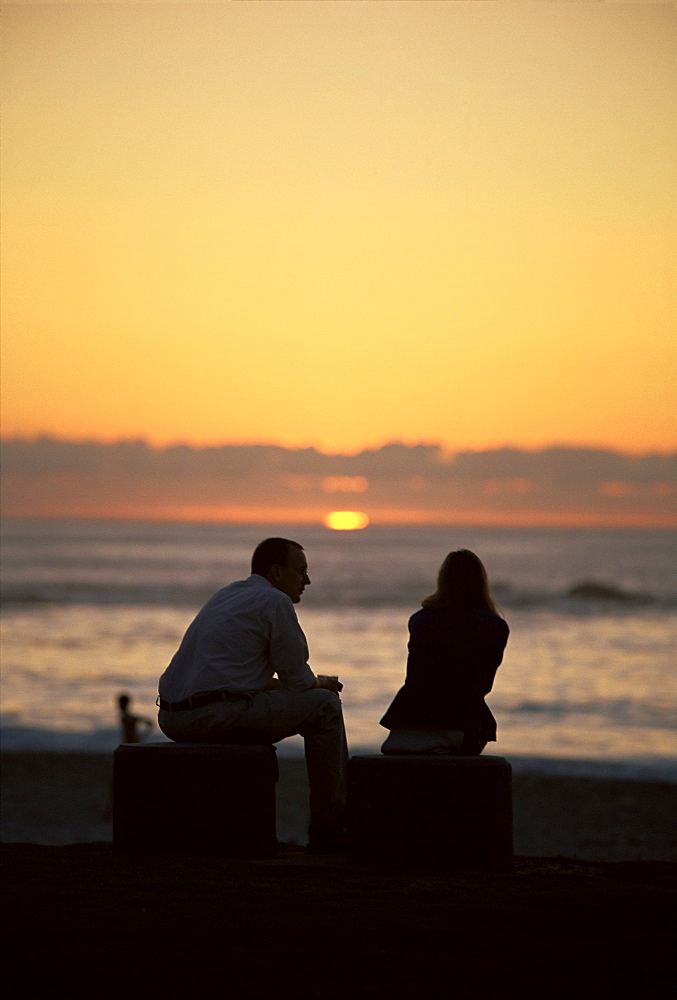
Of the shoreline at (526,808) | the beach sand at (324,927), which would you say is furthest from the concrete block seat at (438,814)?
the shoreline at (526,808)

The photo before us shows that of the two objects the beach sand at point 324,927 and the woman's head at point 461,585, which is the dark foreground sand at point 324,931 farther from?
the woman's head at point 461,585

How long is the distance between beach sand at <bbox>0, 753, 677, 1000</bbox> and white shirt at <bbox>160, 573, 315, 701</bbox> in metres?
0.81

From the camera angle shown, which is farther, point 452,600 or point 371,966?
point 452,600

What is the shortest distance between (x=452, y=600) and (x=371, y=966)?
2441mm

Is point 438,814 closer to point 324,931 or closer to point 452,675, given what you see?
point 452,675

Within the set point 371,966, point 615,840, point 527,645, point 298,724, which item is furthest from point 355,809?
point 527,645

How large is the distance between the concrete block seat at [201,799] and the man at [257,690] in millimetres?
148

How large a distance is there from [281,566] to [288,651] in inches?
18.3

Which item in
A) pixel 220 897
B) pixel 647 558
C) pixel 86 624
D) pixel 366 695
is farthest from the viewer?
pixel 647 558

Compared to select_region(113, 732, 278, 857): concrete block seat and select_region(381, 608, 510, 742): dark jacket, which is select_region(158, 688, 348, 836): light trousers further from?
select_region(381, 608, 510, 742): dark jacket

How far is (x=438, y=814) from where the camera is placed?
562 cm

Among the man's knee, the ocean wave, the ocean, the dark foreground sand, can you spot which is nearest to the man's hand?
the man's knee

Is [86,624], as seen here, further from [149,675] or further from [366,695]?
[366,695]

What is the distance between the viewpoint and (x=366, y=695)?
21078mm
